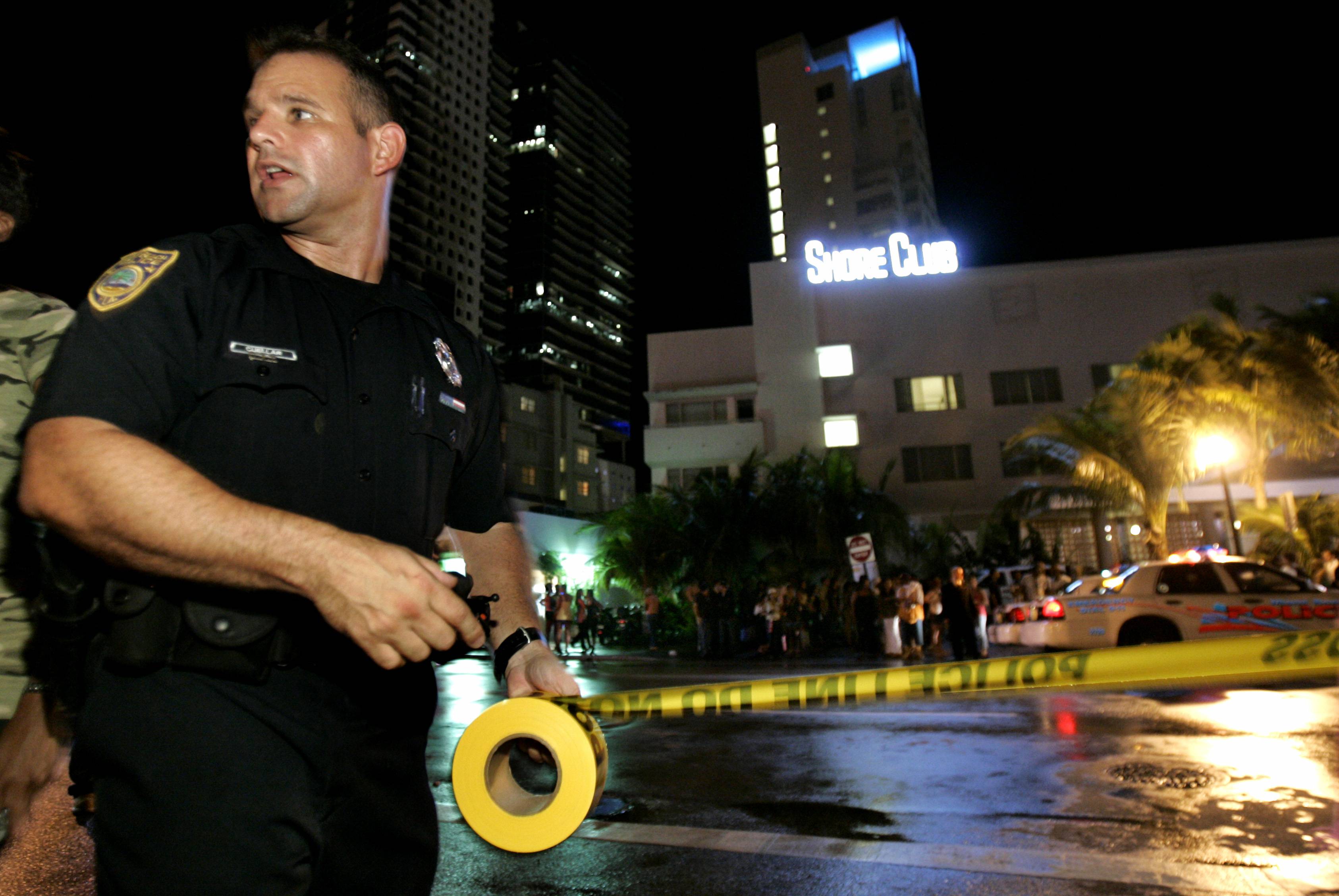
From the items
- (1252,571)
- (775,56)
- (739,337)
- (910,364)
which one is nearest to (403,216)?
(775,56)

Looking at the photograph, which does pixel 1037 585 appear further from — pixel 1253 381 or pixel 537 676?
pixel 537 676

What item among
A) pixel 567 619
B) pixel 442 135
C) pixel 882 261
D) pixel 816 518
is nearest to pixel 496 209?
Result: pixel 442 135

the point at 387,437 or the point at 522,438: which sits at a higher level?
the point at 522,438

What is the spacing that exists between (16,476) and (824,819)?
4367 mm

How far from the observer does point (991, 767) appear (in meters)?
5.74

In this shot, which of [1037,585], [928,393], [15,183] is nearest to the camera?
[15,183]

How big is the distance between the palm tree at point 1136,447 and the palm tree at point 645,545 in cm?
1050

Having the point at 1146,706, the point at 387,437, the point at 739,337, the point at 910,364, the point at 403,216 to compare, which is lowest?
the point at 1146,706

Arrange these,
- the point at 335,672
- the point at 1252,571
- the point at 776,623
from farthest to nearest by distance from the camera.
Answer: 1. the point at 776,623
2. the point at 1252,571
3. the point at 335,672

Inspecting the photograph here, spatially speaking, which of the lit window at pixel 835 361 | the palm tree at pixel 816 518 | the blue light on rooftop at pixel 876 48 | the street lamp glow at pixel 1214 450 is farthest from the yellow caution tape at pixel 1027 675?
the blue light on rooftop at pixel 876 48

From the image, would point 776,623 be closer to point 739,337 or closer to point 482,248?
point 739,337

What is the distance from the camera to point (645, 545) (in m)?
22.0

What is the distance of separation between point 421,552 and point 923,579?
1025 inches

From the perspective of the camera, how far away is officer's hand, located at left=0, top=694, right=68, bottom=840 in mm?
1741
